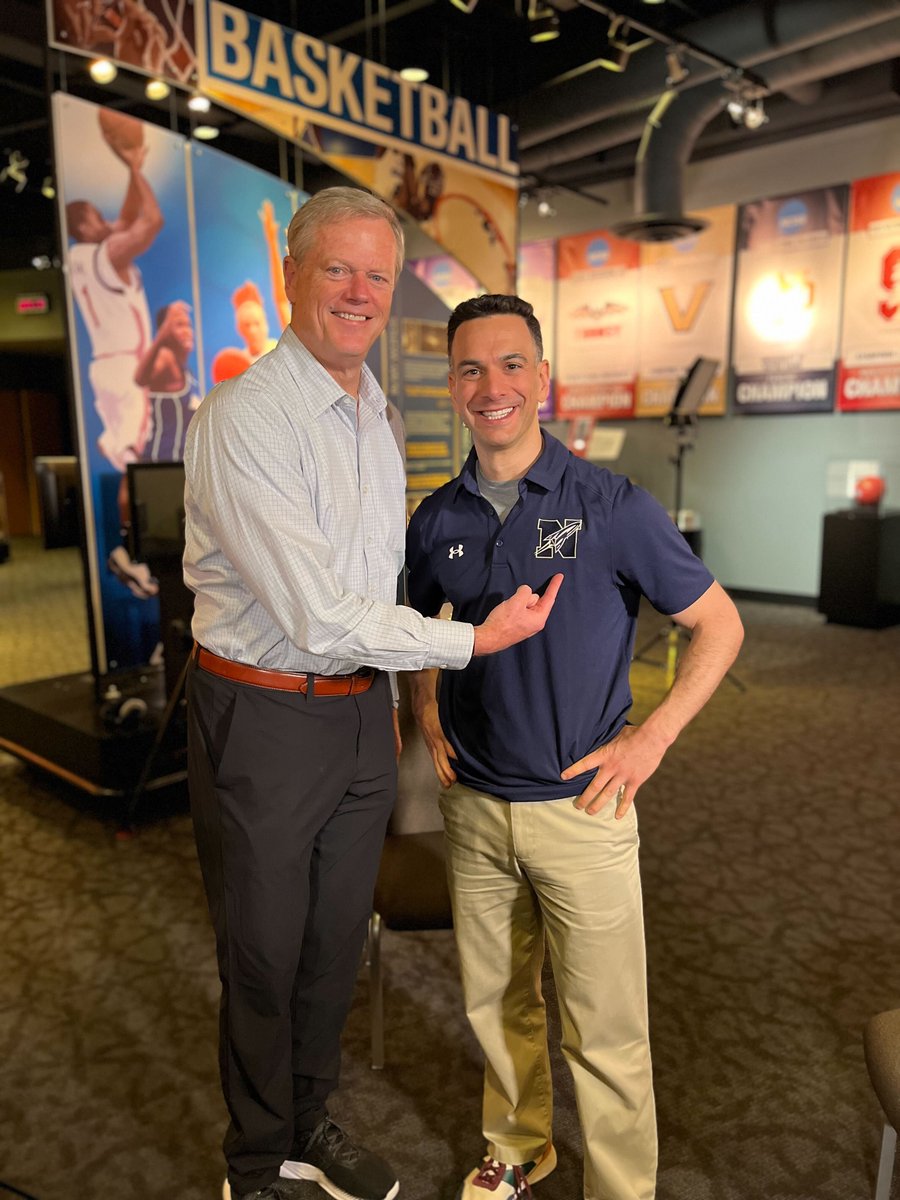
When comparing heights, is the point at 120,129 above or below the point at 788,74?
below

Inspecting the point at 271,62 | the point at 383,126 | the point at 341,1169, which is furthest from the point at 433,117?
the point at 341,1169

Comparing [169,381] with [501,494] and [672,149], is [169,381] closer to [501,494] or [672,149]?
[501,494]

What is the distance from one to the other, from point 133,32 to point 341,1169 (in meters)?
4.38

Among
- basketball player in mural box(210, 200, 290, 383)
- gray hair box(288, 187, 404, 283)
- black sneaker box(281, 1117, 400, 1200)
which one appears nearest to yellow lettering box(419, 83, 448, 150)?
basketball player in mural box(210, 200, 290, 383)

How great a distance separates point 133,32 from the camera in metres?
3.89

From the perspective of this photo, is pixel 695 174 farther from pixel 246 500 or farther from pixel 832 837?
pixel 246 500

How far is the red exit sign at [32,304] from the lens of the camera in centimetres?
1224

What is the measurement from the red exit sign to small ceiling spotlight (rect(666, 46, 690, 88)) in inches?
382

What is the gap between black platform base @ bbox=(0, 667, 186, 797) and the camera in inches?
136

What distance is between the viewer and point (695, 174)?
8.12 meters

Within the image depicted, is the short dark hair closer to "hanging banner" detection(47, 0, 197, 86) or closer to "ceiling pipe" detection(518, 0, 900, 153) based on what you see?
"hanging banner" detection(47, 0, 197, 86)

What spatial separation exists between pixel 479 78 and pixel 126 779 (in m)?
5.69

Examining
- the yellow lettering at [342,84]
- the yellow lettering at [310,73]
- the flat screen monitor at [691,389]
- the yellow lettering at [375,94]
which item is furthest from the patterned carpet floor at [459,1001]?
the yellow lettering at [375,94]

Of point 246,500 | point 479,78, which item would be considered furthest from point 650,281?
point 246,500
